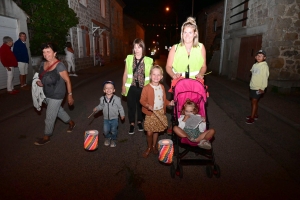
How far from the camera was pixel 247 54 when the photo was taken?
12.0 m

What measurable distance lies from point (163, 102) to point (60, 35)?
1148 cm

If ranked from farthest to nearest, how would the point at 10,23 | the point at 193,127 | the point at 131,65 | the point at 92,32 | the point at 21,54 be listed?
the point at 92,32 < the point at 10,23 < the point at 21,54 < the point at 131,65 < the point at 193,127

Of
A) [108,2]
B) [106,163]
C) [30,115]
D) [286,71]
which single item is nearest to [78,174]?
[106,163]

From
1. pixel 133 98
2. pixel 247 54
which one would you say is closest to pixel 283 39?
pixel 247 54

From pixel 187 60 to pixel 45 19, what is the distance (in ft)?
36.1

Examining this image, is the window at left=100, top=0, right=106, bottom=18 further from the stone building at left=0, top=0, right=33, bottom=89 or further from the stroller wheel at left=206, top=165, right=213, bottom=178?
the stroller wheel at left=206, top=165, right=213, bottom=178

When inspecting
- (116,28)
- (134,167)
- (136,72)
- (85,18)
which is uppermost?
(116,28)

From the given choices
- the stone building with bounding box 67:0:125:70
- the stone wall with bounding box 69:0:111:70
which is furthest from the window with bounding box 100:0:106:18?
the stone wall with bounding box 69:0:111:70

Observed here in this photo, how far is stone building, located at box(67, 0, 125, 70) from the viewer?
54.8 ft

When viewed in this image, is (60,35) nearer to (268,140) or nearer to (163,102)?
(163,102)

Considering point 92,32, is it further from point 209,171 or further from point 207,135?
point 209,171

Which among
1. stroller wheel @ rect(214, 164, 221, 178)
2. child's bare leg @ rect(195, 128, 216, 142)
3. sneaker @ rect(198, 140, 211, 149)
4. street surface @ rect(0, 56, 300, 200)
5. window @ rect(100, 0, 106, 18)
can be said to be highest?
window @ rect(100, 0, 106, 18)

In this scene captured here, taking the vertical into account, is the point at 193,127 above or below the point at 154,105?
below

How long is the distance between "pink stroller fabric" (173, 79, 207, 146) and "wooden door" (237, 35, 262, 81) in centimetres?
854
